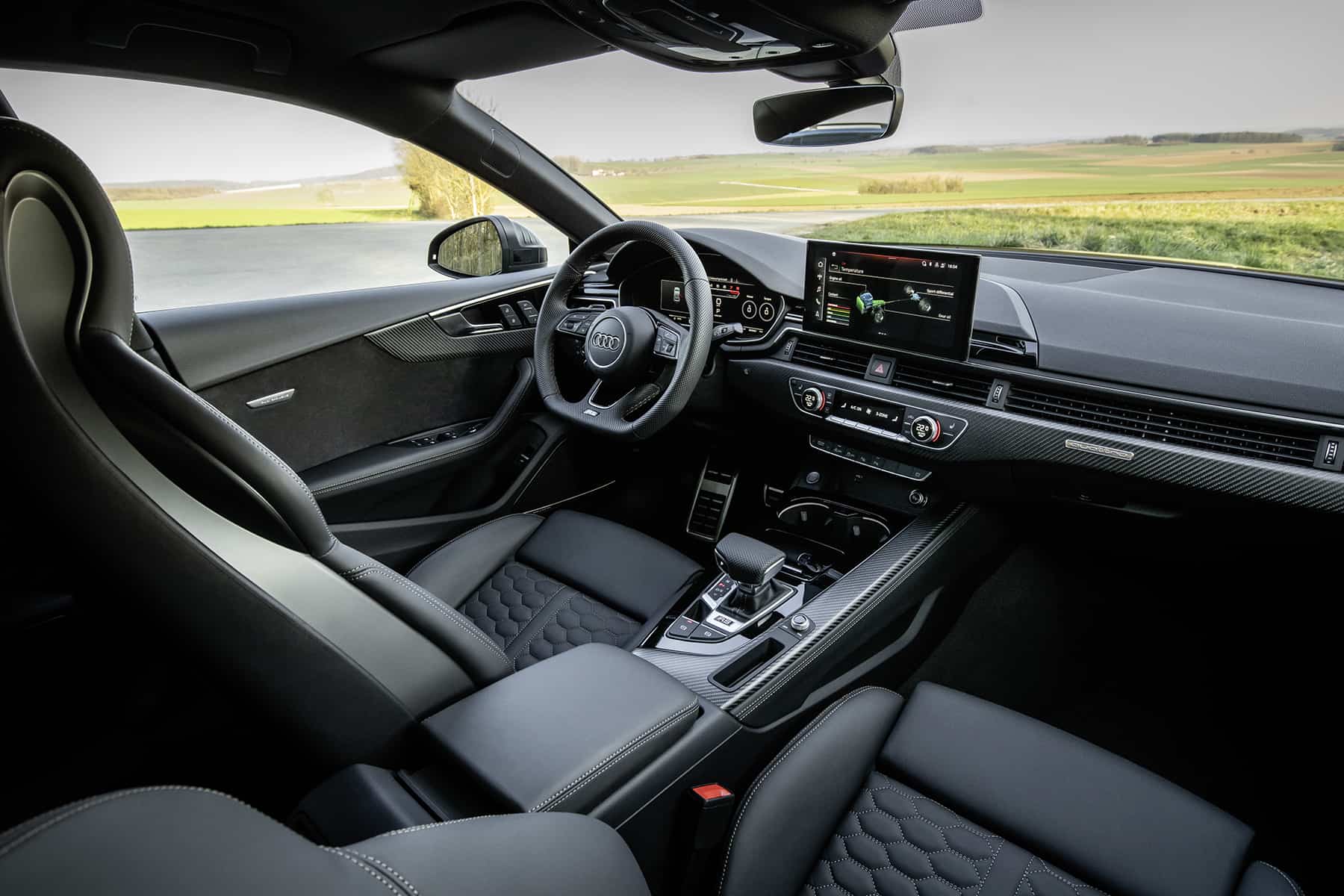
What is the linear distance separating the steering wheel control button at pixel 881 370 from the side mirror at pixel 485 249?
1260 mm

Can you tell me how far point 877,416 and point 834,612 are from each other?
0.55 m

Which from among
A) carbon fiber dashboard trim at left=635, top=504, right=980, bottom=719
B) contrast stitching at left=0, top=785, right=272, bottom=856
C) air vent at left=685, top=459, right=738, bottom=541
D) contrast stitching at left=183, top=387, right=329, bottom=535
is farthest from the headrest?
air vent at left=685, top=459, right=738, bottom=541

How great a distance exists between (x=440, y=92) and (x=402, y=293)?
59cm

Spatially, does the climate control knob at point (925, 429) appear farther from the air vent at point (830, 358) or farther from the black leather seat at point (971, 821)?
the black leather seat at point (971, 821)

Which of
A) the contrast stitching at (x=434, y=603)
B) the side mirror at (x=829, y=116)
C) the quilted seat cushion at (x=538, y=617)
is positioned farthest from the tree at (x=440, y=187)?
the contrast stitching at (x=434, y=603)

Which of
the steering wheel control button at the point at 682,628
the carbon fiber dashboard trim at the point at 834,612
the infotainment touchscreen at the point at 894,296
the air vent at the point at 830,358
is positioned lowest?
the steering wheel control button at the point at 682,628

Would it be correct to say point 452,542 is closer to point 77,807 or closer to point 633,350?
point 633,350

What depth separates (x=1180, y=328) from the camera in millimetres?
1676

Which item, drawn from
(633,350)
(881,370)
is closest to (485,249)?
(633,350)

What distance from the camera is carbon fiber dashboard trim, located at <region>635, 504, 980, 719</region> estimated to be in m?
1.51

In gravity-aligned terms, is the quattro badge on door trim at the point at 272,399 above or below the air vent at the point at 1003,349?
below

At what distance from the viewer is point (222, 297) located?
218 cm

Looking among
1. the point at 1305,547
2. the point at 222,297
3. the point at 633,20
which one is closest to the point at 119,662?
the point at 222,297

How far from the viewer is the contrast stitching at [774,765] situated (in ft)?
4.12
